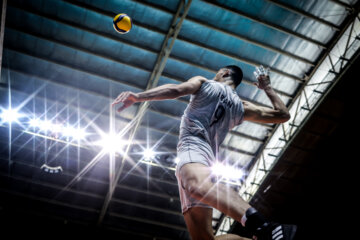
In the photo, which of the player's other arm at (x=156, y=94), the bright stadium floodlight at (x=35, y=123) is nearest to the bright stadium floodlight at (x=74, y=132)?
the bright stadium floodlight at (x=35, y=123)

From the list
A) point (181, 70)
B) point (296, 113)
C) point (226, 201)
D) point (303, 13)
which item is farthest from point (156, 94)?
point (296, 113)

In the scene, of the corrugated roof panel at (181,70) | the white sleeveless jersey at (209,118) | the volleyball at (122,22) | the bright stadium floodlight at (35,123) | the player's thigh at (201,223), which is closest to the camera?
the player's thigh at (201,223)

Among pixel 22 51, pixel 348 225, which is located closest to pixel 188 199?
pixel 22 51

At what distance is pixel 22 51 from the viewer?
36.9 ft

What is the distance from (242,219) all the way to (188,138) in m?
0.89

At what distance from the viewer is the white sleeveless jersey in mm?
2748

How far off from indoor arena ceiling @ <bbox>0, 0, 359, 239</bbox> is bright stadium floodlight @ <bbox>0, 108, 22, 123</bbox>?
0.19m

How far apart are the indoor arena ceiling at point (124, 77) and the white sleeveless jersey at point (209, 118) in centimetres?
758

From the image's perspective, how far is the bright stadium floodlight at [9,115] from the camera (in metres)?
12.6

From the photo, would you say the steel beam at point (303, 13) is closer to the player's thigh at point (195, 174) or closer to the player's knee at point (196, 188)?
the player's thigh at point (195, 174)

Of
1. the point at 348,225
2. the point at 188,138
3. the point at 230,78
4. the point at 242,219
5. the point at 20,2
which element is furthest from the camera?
the point at 348,225

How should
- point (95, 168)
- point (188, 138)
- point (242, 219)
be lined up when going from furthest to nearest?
point (95, 168) < point (188, 138) < point (242, 219)

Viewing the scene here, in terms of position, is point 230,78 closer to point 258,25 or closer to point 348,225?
point 258,25

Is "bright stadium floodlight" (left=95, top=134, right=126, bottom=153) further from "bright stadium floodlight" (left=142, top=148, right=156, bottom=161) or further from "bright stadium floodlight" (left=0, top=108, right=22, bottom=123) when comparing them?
"bright stadium floodlight" (left=0, top=108, right=22, bottom=123)
